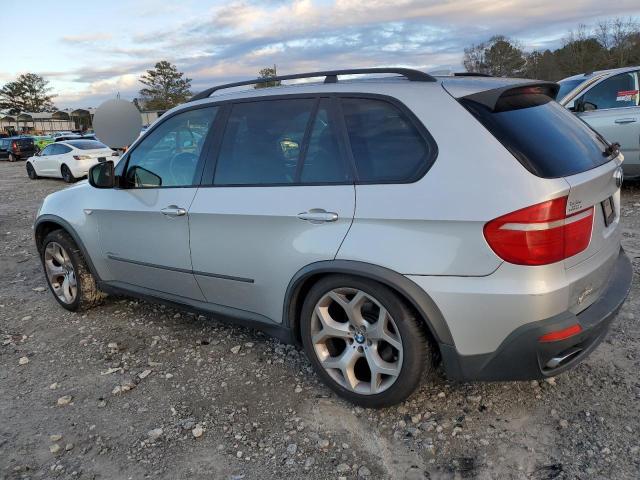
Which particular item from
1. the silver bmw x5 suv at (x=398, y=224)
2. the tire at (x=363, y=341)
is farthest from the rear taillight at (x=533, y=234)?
the tire at (x=363, y=341)

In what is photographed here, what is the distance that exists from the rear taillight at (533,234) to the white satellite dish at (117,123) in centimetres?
695

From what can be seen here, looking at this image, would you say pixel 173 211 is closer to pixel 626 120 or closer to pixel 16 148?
pixel 626 120

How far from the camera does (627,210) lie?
685cm

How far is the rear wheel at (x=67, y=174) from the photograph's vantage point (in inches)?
694

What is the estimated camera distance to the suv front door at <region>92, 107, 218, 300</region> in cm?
342

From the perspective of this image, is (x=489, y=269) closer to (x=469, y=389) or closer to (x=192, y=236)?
(x=469, y=389)

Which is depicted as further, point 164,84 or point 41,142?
point 164,84

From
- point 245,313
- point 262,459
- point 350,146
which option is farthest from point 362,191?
point 262,459

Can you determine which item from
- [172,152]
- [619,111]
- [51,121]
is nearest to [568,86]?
[619,111]

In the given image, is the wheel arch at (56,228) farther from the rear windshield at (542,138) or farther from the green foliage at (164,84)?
the green foliage at (164,84)

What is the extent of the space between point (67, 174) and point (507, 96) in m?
18.0

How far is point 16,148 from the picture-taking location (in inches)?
1155

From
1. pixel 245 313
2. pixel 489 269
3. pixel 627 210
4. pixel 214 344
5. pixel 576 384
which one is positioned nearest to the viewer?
pixel 489 269

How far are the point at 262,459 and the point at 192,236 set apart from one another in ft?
4.78
